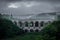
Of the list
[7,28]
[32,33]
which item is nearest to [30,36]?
[32,33]

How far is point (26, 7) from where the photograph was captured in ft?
7.64

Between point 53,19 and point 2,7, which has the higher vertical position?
point 2,7

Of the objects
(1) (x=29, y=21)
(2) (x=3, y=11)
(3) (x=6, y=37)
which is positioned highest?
(2) (x=3, y=11)

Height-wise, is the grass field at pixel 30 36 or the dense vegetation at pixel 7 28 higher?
the dense vegetation at pixel 7 28

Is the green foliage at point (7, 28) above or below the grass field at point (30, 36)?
above

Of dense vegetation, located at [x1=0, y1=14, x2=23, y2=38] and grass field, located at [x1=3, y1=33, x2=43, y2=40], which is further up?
dense vegetation, located at [x1=0, y1=14, x2=23, y2=38]

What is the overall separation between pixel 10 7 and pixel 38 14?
380 mm

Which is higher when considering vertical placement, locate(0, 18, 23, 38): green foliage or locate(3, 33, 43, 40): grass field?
locate(0, 18, 23, 38): green foliage

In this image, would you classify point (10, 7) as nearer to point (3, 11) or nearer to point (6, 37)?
point (3, 11)

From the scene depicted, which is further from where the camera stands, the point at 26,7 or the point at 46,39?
the point at 26,7

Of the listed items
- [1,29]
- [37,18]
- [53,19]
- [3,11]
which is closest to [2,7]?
[3,11]

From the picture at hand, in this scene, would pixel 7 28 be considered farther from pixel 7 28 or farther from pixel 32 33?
pixel 32 33

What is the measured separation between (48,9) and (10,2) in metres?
0.51

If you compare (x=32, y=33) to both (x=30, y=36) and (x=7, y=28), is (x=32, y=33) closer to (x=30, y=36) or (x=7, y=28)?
(x=30, y=36)
